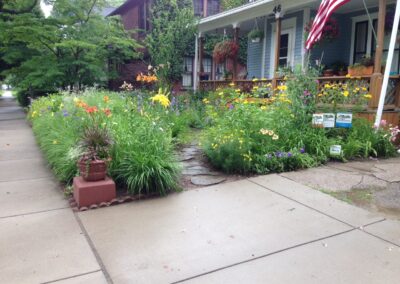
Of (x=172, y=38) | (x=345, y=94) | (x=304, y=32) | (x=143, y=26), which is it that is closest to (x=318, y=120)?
(x=345, y=94)

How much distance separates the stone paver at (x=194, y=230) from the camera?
114 inches

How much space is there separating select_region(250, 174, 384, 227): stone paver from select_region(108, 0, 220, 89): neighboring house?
13.7 metres

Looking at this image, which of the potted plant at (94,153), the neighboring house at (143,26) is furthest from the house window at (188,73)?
the potted plant at (94,153)

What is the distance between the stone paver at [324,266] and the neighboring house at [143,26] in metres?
15.6

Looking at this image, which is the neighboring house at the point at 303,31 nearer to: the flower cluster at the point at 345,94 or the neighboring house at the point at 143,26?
the flower cluster at the point at 345,94

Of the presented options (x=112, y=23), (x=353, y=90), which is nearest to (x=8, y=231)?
(x=353, y=90)

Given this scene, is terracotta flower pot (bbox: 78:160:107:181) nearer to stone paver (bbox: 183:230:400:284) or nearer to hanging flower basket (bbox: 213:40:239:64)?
stone paver (bbox: 183:230:400:284)

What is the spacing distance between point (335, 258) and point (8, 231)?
304 cm

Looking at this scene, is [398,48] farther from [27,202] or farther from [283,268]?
[27,202]

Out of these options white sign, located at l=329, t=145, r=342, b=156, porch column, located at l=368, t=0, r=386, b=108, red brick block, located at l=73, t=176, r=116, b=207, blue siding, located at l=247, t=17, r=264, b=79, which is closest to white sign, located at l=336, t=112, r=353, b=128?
white sign, located at l=329, t=145, r=342, b=156

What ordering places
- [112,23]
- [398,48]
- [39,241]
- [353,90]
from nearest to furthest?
[39,241] < [353,90] < [398,48] < [112,23]

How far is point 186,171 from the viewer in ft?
17.7

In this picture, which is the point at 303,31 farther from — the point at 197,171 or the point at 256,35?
the point at 197,171

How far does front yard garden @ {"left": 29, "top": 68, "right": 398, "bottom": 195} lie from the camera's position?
464 cm
